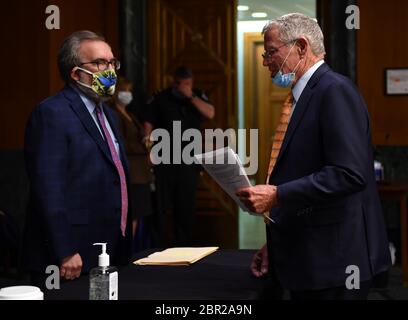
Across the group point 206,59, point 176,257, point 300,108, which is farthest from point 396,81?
point 300,108

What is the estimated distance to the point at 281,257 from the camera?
2.07 metres

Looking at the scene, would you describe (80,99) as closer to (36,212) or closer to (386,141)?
(36,212)

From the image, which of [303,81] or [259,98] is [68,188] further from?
[259,98]

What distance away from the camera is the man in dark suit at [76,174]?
2285 mm

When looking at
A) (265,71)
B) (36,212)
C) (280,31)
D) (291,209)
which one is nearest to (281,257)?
(291,209)

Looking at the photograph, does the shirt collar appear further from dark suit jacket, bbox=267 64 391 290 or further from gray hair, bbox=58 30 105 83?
gray hair, bbox=58 30 105 83

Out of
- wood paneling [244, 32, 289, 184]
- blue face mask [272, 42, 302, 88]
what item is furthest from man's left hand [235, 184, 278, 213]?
wood paneling [244, 32, 289, 184]

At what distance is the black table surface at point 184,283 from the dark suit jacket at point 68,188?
143 mm

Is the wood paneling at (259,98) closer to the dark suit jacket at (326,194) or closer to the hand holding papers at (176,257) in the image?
the hand holding papers at (176,257)

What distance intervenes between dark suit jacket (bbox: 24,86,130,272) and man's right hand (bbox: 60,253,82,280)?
0.02 m

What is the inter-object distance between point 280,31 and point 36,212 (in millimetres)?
1054

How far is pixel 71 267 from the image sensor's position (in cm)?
223

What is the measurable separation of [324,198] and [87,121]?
0.95 m

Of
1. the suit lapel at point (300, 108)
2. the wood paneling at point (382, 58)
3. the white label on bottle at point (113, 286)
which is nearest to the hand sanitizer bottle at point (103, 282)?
the white label on bottle at point (113, 286)
